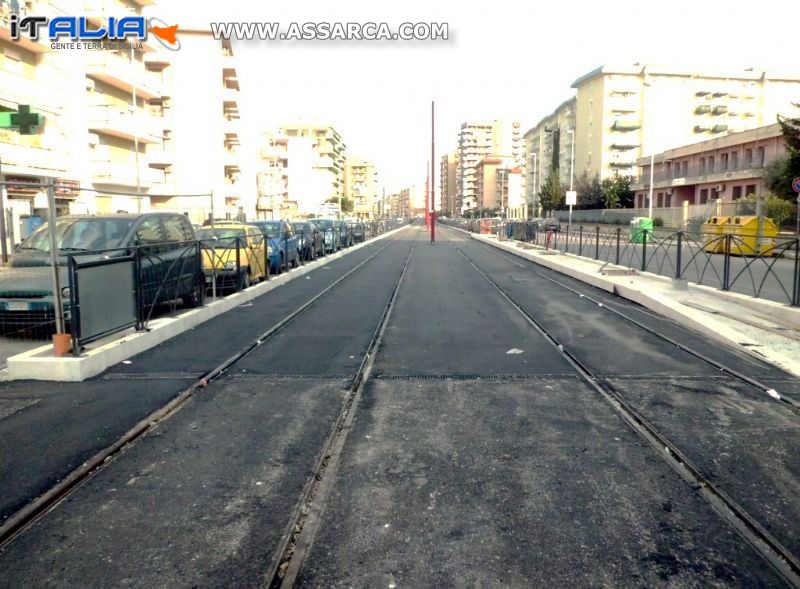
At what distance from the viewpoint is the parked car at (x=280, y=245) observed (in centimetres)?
1769

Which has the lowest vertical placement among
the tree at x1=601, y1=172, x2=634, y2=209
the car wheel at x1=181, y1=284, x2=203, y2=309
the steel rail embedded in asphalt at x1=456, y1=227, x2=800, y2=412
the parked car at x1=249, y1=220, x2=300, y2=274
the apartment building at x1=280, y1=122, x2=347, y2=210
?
the steel rail embedded in asphalt at x1=456, y1=227, x2=800, y2=412

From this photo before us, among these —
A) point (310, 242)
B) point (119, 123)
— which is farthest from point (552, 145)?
point (310, 242)

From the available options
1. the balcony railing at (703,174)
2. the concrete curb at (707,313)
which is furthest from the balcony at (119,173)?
the balcony railing at (703,174)

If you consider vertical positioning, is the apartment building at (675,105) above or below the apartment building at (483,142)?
below

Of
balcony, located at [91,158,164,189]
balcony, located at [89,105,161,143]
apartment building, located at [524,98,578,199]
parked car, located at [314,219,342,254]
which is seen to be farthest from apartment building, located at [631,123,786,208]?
balcony, located at [91,158,164,189]

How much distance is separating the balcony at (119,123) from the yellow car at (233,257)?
24.5 m

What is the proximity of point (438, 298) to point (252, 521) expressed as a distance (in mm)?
10124

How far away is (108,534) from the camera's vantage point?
3.58m

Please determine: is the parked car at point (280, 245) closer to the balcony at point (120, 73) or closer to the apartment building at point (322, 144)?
the balcony at point (120, 73)

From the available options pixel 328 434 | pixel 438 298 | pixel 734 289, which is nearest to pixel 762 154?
pixel 734 289

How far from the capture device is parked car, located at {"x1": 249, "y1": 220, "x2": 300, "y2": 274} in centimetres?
1769

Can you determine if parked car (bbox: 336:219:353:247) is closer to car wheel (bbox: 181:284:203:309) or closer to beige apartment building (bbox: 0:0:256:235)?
beige apartment building (bbox: 0:0:256:235)

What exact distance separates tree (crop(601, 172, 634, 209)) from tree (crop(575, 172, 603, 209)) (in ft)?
5.96

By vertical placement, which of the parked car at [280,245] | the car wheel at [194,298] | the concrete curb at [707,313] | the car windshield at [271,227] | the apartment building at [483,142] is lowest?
the concrete curb at [707,313]
